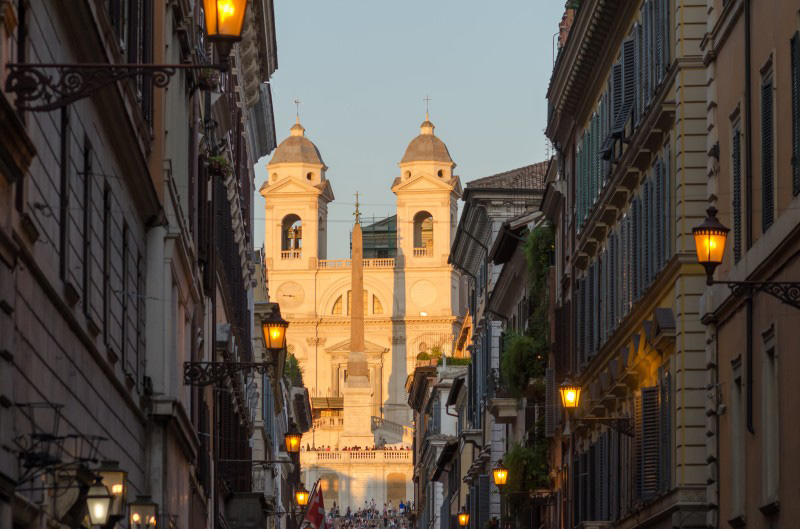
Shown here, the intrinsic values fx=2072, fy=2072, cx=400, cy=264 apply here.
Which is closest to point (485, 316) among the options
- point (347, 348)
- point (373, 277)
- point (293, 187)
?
point (347, 348)

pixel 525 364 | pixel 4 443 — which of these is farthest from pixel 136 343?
pixel 525 364

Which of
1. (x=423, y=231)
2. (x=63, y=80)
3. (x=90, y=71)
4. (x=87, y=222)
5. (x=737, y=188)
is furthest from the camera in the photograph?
(x=423, y=231)

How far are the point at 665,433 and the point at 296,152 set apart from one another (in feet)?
548

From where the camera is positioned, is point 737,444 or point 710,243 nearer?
point 710,243

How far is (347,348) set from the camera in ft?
610

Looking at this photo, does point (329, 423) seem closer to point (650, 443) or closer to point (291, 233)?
point (291, 233)

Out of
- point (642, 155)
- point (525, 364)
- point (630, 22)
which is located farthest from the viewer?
point (525, 364)

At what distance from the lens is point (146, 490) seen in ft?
80.0

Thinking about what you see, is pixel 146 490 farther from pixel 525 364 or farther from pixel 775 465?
pixel 525 364

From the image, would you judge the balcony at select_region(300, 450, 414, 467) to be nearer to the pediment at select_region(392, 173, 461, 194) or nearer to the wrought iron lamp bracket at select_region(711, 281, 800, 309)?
the pediment at select_region(392, 173, 461, 194)

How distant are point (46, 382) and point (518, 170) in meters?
45.9

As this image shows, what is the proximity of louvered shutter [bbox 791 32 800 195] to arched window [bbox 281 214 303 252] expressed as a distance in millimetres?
172426

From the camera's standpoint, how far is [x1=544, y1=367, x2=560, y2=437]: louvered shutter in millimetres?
40750

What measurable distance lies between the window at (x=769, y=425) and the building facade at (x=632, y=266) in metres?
3.64
